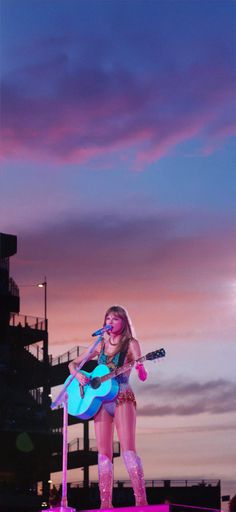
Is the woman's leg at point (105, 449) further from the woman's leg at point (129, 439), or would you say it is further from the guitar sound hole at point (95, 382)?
the guitar sound hole at point (95, 382)

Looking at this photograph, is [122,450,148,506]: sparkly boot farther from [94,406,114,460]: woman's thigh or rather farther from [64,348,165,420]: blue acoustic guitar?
[64,348,165,420]: blue acoustic guitar

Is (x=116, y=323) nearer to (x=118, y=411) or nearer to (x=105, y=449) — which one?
(x=118, y=411)

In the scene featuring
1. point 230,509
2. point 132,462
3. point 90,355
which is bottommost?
point 230,509

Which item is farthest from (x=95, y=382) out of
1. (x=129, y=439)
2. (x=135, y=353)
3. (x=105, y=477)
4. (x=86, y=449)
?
(x=86, y=449)

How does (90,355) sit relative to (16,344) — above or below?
below

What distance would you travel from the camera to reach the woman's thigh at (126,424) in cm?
1524

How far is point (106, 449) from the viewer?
612 inches

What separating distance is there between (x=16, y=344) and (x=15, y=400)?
4.79 m

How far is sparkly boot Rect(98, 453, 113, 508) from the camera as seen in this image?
15376 mm

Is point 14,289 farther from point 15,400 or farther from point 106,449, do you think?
point 106,449

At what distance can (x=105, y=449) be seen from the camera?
51.0 feet

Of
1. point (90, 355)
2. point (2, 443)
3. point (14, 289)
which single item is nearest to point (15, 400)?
point (2, 443)

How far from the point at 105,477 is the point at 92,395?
1.54m

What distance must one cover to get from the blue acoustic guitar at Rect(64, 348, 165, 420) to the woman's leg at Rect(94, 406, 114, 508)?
0.19 metres
